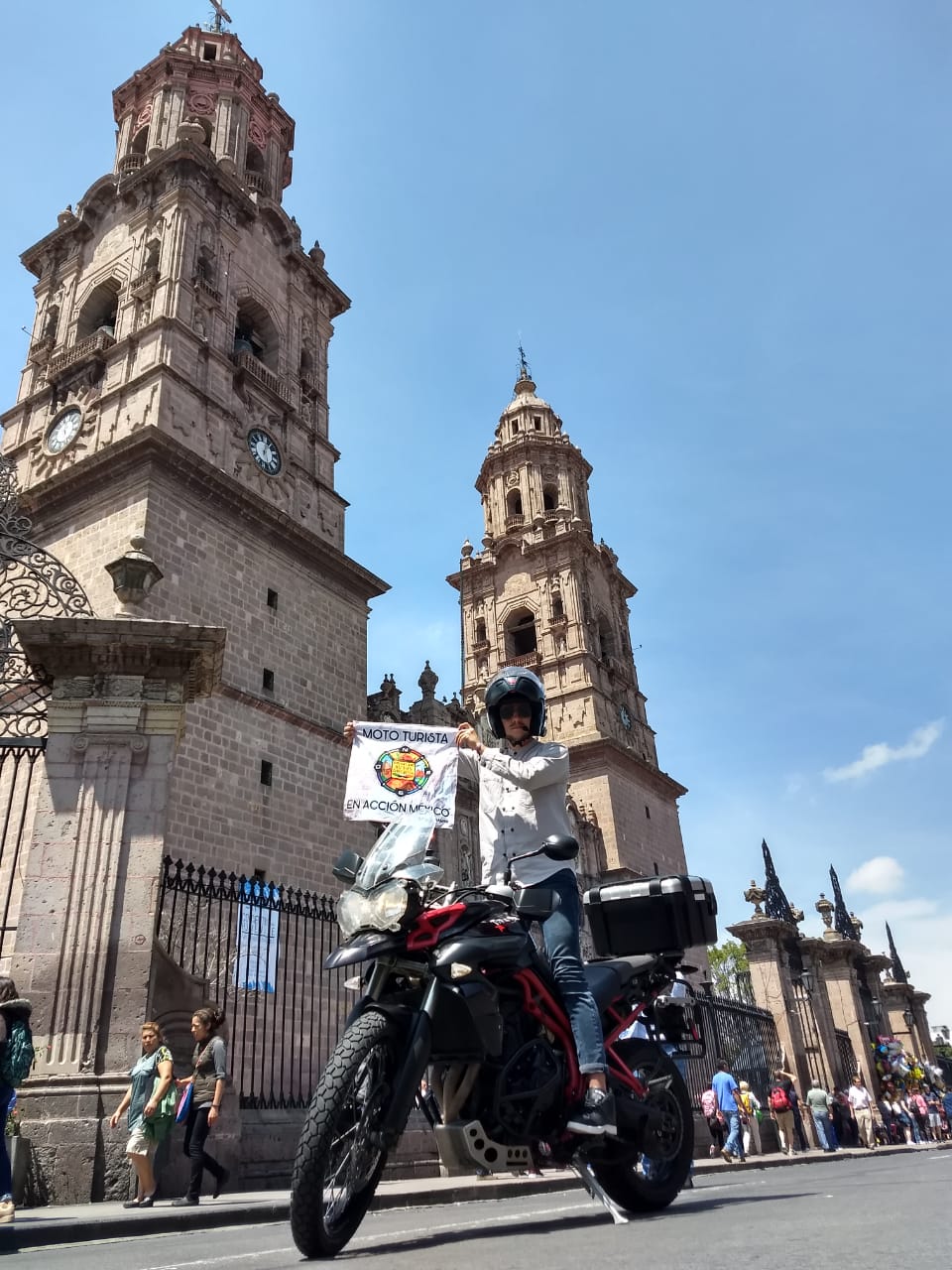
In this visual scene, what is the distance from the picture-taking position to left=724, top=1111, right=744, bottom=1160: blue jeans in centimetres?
1410

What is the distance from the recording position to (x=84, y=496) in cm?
1989

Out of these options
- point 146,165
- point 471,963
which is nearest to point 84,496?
point 146,165

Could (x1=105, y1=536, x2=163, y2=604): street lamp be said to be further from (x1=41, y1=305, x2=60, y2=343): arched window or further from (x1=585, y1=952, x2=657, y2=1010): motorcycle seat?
(x1=41, y1=305, x2=60, y2=343): arched window

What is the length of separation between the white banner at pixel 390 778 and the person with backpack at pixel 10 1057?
3221 millimetres

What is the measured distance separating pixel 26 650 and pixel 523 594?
105 feet

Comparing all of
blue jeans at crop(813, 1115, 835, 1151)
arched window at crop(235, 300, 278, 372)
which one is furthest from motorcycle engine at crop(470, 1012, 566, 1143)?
arched window at crop(235, 300, 278, 372)

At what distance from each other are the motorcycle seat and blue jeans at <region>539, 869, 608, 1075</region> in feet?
0.77

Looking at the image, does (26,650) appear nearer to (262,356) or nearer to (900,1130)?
(262,356)

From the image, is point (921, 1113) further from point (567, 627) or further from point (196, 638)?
point (196, 638)

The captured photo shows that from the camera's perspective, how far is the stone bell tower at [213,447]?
1845 centimetres

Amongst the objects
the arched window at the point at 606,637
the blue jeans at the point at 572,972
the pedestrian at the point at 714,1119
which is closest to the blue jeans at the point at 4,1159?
the blue jeans at the point at 572,972

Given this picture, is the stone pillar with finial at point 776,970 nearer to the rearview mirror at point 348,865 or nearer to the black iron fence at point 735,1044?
the black iron fence at point 735,1044

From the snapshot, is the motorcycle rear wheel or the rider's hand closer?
the motorcycle rear wheel

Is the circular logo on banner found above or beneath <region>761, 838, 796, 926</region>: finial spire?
beneath
